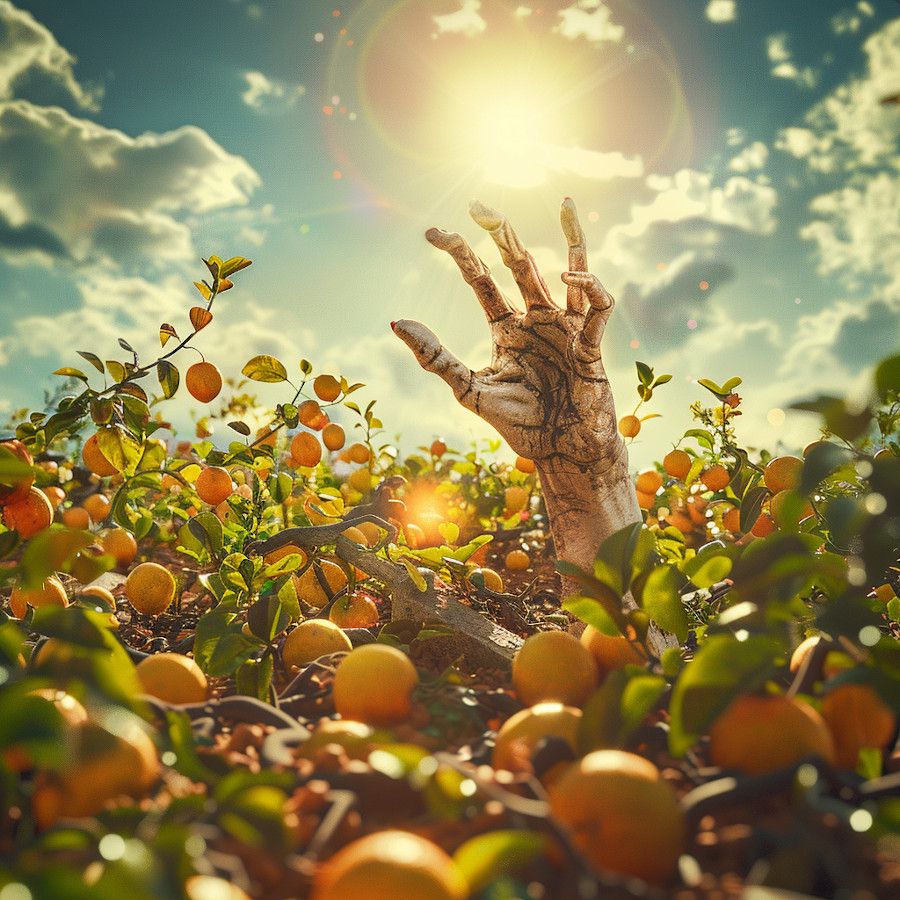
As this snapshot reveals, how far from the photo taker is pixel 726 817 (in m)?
0.51

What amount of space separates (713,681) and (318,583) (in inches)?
49.1

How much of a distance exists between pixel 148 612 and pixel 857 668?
162 centimetres

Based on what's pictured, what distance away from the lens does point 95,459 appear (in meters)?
1.49

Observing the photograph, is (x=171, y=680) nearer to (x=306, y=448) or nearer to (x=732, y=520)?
(x=306, y=448)

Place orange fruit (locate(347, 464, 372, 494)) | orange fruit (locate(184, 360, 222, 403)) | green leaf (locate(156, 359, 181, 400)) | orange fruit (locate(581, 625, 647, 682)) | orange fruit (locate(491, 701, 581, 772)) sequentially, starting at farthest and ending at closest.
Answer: orange fruit (locate(347, 464, 372, 494)), orange fruit (locate(184, 360, 222, 403)), green leaf (locate(156, 359, 181, 400)), orange fruit (locate(581, 625, 647, 682)), orange fruit (locate(491, 701, 581, 772))

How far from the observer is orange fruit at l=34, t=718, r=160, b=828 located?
0.51 meters

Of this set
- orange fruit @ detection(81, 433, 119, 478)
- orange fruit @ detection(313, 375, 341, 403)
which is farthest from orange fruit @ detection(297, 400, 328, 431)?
orange fruit @ detection(81, 433, 119, 478)

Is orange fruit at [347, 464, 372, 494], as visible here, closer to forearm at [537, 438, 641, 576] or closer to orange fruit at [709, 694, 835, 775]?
forearm at [537, 438, 641, 576]

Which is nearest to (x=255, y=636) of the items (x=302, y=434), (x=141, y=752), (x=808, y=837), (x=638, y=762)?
(x=141, y=752)

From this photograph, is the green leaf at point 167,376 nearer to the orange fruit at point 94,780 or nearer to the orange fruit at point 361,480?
the orange fruit at point 94,780

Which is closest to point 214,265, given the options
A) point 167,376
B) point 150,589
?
point 167,376

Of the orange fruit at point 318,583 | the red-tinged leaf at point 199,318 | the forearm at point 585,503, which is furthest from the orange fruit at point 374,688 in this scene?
the forearm at point 585,503

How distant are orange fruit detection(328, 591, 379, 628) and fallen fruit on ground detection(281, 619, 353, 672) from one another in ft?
1.14

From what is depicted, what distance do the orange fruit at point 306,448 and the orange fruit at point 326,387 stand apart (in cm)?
16
